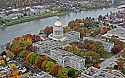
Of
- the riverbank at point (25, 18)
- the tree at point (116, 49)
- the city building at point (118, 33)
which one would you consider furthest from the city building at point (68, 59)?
the riverbank at point (25, 18)

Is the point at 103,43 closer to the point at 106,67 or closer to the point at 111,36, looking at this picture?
the point at 111,36

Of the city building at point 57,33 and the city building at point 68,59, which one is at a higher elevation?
the city building at point 57,33

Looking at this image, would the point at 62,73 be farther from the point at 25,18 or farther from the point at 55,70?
the point at 25,18

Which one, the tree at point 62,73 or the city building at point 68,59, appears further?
the city building at point 68,59

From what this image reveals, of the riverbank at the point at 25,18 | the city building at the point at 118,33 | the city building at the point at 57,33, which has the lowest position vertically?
the city building at the point at 118,33

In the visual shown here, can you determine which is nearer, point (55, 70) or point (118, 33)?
point (55, 70)

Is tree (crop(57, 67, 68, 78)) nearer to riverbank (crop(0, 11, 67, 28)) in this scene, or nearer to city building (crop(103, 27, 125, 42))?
city building (crop(103, 27, 125, 42))

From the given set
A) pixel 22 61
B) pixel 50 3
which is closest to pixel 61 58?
pixel 22 61

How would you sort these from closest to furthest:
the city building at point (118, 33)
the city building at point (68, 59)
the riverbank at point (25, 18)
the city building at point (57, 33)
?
the city building at point (68, 59)
the city building at point (57, 33)
the city building at point (118, 33)
the riverbank at point (25, 18)

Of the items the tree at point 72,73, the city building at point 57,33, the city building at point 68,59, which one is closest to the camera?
the tree at point 72,73

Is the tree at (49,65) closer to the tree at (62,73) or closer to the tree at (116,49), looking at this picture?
the tree at (62,73)

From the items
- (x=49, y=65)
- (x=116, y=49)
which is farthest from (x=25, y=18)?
(x=49, y=65)
